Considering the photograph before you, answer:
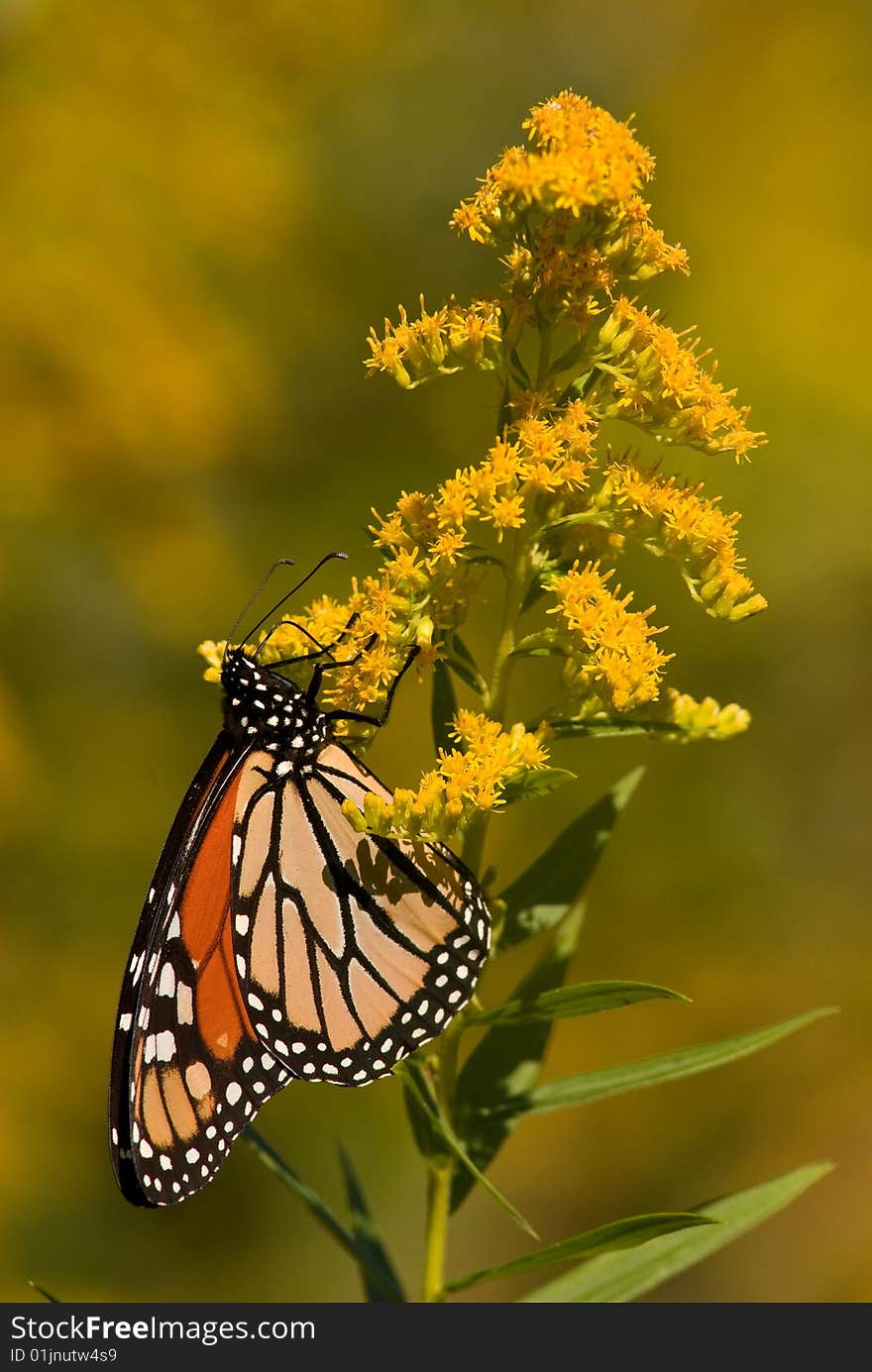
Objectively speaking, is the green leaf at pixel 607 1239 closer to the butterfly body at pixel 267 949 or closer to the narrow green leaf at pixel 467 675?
the butterfly body at pixel 267 949

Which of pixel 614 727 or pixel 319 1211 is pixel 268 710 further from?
pixel 319 1211

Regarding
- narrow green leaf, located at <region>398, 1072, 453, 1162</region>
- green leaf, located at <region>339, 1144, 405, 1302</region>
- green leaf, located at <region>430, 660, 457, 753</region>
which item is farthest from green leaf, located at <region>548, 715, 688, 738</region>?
green leaf, located at <region>339, 1144, 405, 1302</region>

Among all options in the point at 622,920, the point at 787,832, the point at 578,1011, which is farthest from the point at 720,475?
the point at 578,1011

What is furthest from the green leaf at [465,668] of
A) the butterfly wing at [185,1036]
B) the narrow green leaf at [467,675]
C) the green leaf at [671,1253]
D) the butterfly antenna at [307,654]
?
the green leaf at [671,1253]

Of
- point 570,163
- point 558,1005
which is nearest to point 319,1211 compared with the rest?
point 558,1005

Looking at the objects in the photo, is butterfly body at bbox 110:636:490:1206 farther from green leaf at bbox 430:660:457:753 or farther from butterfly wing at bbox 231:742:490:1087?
green leaf at bbox 430:660:457:753
